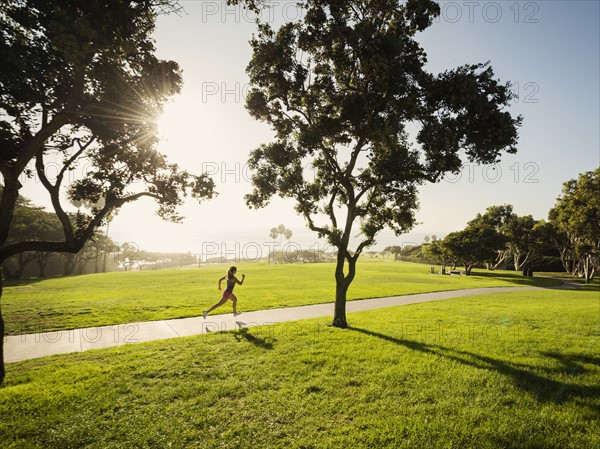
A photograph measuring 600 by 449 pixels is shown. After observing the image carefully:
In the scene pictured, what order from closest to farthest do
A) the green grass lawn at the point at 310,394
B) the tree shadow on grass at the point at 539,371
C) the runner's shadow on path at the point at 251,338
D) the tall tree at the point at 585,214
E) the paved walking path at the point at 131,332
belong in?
1. the green grass lawn at the point at 310,394
2. the tree shadow on grass at the point at 539,371
3. the paved walking path at the point at 131,332
4. the runner's shadow on path at the point at 251,338
5. the tall tree at the point at 585,214

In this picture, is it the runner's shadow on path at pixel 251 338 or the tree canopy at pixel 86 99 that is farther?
the runner's shadow on path at pixel 251 338

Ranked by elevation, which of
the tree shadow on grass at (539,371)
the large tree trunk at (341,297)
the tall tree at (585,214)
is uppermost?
the tall tree at (585,214)

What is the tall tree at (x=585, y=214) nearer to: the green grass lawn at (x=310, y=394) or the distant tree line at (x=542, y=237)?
the distant tree line at (x=542, y=237)

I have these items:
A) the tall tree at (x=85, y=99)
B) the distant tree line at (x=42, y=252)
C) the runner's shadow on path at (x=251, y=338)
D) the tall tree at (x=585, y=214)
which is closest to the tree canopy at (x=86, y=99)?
the tall tree at (x=85, y=99)

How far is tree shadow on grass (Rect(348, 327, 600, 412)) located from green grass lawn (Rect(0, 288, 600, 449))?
39mm

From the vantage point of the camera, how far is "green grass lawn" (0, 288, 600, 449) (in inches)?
175

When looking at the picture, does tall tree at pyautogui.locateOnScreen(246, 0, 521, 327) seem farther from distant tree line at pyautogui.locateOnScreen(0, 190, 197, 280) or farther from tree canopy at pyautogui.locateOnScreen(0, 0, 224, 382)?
distant tree line at pyautogui.locateOnScreen(0, 190, 197, 280)

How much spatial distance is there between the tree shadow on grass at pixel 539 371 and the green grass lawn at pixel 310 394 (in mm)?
39

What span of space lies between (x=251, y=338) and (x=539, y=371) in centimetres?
807

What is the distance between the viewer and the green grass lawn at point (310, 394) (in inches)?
175

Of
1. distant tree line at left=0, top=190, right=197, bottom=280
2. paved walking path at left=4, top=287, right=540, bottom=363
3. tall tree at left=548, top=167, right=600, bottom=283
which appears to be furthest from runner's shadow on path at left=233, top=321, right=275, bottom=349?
tall tree at left=548, top=167, right=600, bottom=283

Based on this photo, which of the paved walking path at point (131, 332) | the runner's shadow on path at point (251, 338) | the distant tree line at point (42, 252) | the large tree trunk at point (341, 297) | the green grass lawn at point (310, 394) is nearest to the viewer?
the green grass lawn at point (310, 394)

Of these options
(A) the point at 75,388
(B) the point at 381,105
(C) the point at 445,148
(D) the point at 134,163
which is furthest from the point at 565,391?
(D) the point at 134,163

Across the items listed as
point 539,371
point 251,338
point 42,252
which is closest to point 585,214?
point 539,371
